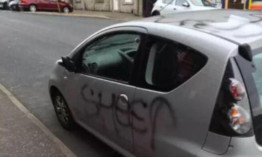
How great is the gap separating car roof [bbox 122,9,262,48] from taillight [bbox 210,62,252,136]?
29 cm

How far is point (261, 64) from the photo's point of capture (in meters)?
2.53

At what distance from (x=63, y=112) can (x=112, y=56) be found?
1447mm

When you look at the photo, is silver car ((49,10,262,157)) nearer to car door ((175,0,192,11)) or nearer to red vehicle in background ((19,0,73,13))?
car door ((175,0,192,11))

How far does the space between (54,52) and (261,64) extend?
868cm

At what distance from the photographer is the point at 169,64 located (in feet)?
9.42

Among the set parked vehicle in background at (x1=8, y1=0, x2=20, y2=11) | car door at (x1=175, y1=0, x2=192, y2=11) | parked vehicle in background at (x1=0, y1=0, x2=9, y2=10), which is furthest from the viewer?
parked vehicle in background at (x1=0, y1=0, x2=9, y2=10)

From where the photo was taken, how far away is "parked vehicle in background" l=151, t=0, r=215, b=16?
14967mm

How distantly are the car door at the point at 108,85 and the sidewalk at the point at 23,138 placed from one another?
0.50 metres

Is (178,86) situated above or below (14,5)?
above

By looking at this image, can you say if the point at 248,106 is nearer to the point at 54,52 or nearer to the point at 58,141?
the point at 58,141

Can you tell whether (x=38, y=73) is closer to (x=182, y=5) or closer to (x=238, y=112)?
(x=238, y=112)

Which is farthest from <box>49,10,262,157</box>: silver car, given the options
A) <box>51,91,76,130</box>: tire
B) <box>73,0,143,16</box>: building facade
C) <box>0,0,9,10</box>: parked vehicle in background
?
<box>0,0,9,10</box>: parked vehicle in background

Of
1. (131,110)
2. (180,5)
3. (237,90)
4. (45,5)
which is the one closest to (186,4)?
(180,5)

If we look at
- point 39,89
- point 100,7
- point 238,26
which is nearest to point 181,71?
point 238,26
